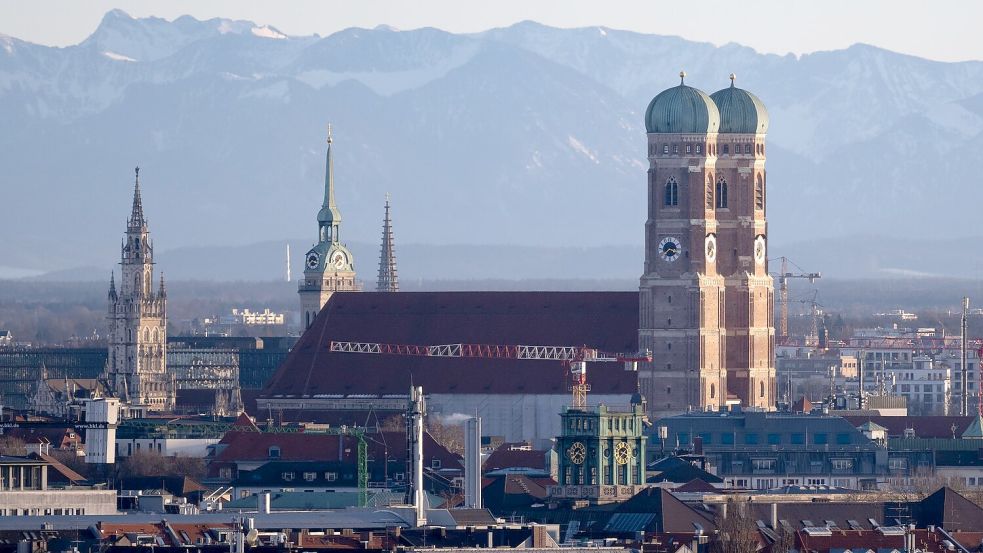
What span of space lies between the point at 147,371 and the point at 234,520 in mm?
109684

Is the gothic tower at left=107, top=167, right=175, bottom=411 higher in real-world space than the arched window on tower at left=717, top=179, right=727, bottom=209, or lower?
lower

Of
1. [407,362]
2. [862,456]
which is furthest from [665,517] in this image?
[407,362]

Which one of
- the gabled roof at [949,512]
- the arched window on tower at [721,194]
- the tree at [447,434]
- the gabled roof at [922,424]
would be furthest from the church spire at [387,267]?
the gabled roof at [949,512]

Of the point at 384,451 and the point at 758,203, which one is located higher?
the point at 758,203

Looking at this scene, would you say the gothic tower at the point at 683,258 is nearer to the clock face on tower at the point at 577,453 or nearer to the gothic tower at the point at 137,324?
the gothic tower at the point at 137,324

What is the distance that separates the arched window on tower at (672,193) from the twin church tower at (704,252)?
4cm

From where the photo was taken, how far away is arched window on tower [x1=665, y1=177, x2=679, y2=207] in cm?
14612

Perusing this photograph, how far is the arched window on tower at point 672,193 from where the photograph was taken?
479 feet

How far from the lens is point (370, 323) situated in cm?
15825

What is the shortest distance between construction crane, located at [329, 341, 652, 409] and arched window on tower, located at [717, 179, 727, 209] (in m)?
6.09

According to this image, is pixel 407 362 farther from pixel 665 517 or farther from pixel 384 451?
pixel 665 517

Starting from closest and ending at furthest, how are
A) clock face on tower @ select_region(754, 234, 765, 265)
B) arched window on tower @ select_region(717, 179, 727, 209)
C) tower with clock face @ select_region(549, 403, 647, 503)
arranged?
tower with clock face @ select_region(549, 403, 647, 503) < arched window on tower @ select_region(717, 179, 727, 209) < clock face on tower @ select_region(754, 234, 765, 265)

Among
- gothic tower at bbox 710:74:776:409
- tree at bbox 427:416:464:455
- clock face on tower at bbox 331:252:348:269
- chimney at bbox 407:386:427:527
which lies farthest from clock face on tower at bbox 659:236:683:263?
chimney at bbox 407:386:427:527

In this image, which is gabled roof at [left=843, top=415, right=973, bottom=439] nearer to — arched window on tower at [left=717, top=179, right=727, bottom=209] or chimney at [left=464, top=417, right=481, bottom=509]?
arched window on tower at [left=717, top=179, right=727, bottom=209]
